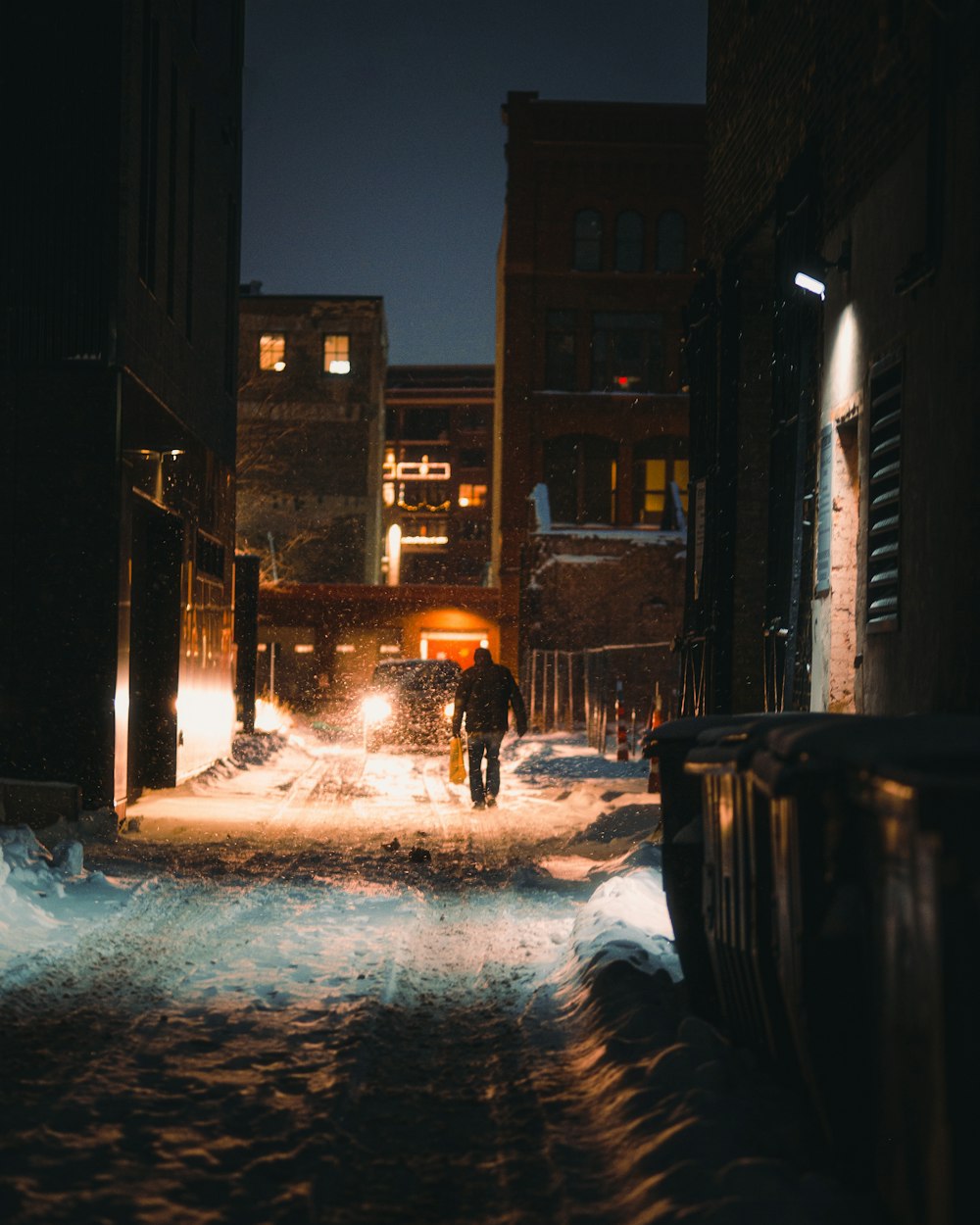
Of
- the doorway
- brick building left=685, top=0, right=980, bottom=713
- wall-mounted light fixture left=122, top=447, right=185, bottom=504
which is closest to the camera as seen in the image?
brick building left=685, top=0, right=980, bottom=713

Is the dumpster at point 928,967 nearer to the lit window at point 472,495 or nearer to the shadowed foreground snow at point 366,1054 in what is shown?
the shadowed foreground snow at point 366,1054

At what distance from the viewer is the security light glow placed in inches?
397

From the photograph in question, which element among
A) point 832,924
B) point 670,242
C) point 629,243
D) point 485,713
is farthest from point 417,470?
point 832,924

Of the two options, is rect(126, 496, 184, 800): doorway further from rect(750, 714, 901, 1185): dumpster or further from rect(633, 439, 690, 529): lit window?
rect(633, 439, 690, 529): lit window

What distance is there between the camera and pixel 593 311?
1478 inches

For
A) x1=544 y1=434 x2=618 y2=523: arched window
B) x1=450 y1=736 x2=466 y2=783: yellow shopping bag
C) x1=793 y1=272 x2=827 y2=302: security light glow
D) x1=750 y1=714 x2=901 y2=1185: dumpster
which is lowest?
x1=450 y1=736 x2=466 y2=783: yellow shopping bag

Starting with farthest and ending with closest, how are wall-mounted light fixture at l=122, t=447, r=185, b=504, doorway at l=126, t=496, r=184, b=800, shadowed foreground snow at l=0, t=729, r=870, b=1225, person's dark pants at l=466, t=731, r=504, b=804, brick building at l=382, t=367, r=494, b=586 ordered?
1. brick building at l=382, t=367, r=494, b=586
2. doorway at l=126, t=496, r=184, b=800
3. person's dark pants at l=466, t=731, r=504, b=804
4. wall-mounted light fixture at l=122, t=447, r=185, b=504
5. shadowed foreground snow at l=0, t=729, r=870, b=1225

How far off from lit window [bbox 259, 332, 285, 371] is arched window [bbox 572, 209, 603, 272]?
1515 cm

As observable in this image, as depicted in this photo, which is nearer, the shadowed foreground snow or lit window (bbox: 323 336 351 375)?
the shadowed foreground snow

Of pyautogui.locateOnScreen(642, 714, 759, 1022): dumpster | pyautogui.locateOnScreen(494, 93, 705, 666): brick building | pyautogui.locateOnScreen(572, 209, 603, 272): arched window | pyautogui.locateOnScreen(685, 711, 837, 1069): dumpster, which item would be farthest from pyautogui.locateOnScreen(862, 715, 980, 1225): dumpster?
pyautogui.locateOnScreen(572, 209, 603, 272): arched window

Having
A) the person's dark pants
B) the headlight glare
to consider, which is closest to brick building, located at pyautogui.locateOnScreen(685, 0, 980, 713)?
the person's dark pants

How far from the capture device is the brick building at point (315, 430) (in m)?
48.2

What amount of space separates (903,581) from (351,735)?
80.5 feet

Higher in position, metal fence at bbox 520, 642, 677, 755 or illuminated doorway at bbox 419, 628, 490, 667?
illuminated doorway at bbox 419, 628, 490, 667
